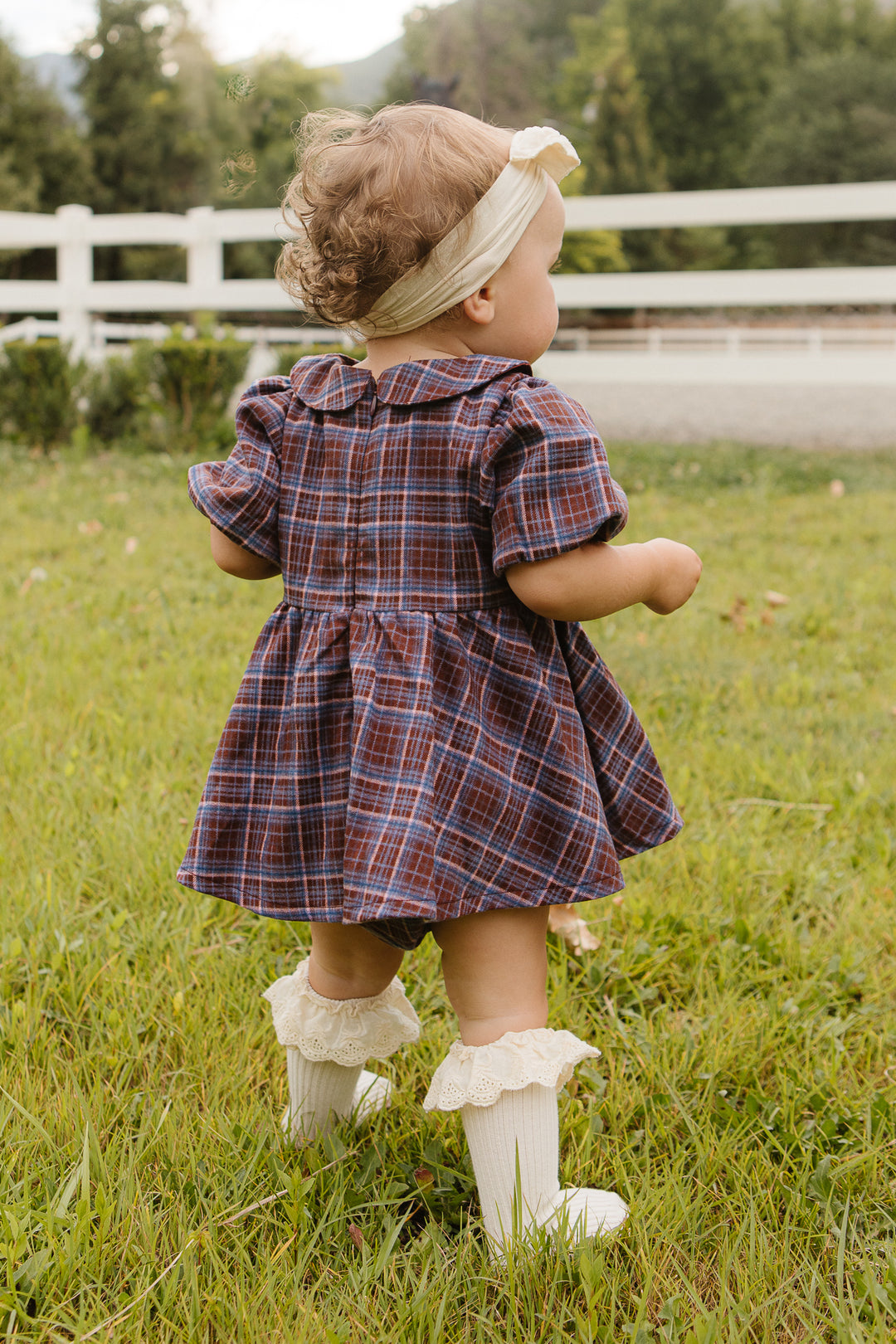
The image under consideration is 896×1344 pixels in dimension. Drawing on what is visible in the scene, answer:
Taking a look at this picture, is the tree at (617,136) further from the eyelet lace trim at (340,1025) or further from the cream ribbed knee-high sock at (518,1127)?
the cream ribbed knee-high sock at (518,1127)

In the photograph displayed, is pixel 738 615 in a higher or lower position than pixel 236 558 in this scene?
lower

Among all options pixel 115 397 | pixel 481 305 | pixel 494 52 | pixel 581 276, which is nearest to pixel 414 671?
pixel 481 305

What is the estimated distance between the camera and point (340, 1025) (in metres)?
1.60

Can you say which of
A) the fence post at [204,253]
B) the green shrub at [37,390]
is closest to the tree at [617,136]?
the fence post at [204,253]

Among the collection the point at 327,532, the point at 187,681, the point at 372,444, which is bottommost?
the point at 187,681

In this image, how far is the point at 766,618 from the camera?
13.5ft

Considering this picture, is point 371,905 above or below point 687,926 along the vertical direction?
above

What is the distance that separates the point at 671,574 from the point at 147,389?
23.9ft

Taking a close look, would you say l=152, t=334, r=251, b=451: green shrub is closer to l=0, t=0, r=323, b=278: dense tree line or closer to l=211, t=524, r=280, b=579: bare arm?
l=211, t=524, r=280, b=579: bare arm

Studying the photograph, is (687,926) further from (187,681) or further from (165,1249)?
(187,681)

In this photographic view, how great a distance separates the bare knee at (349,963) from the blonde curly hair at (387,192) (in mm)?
816

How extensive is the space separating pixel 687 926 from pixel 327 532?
1.16 metres

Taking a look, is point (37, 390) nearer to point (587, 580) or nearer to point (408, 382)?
point (408, 382)

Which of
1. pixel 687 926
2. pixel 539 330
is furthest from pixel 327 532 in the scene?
pixel 687 926
